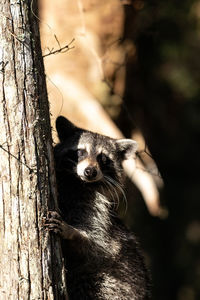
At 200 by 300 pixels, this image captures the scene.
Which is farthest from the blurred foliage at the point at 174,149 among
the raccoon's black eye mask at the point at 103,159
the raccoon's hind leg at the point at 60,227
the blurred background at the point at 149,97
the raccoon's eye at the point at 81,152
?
the raccoon's hind leg at the point at 60,227

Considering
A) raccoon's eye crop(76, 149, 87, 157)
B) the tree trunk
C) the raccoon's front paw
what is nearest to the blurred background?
raccoon's eye crop(76, 149, 87, 157)

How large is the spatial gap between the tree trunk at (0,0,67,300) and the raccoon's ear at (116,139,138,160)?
2.96 metres

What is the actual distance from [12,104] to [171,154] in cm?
1425

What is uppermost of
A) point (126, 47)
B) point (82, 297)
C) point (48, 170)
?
point (126, 47)

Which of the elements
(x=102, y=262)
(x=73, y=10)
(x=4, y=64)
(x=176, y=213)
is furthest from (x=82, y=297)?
(x=176, y=213)

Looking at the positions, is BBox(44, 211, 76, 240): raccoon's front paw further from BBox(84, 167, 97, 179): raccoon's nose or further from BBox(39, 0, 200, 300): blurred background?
BBox(39, 0, 200, 300): blurred background

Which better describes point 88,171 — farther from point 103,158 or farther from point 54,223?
point 54,223

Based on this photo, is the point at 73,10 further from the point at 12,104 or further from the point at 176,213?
the point at 176,213

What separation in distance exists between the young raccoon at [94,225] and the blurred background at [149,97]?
189 cm

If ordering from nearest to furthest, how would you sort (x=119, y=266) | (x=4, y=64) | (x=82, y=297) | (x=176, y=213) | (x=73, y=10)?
(x=4, y=64) < (x=82, y=297) < (x=119, y=266) < (x=73, y=10) < (x=176, y=213)

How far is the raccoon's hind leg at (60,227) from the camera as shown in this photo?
5320 millimetres

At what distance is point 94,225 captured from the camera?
694 cm

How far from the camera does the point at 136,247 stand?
7598mm

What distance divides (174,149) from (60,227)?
45.4ft
